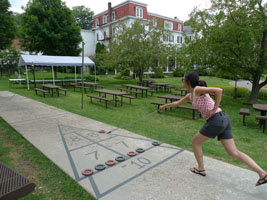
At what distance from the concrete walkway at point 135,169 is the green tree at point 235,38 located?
779 cm

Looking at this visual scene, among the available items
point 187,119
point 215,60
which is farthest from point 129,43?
point 187,119

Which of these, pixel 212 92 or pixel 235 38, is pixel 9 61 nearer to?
pixel 235 38

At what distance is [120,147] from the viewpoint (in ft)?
13.4

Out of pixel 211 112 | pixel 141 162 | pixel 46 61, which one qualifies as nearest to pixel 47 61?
pixel 46 61

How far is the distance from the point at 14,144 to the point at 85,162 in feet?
6.50

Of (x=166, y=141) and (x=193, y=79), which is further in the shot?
(x=166, y=141)

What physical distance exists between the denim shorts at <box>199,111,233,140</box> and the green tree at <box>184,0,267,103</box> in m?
8.27

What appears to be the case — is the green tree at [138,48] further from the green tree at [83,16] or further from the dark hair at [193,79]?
the green tree at [83,16]

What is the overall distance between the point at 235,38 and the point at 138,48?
8.93 m

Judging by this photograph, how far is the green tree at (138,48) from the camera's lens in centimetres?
1714

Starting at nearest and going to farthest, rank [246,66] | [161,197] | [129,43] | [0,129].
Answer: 1. [161,197]
2. [0,129]
3. [246,66]
4. [129,43]

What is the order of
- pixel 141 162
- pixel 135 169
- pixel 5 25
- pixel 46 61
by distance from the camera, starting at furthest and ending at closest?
pixel 5 25
pixel 46 61
pixel 141 162
pixel 135 169

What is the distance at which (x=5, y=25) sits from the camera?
2203 centimetres

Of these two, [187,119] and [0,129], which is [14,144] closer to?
[0,129]
